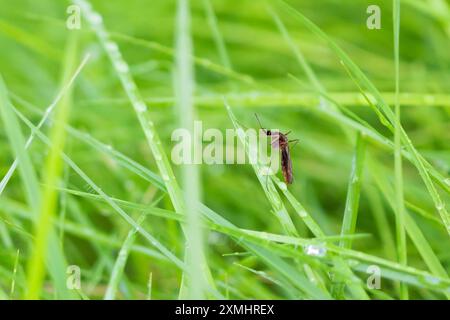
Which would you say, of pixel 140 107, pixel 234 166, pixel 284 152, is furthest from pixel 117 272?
pixel 234 166

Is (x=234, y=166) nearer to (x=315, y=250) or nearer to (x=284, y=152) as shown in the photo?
(x=284, y=152)

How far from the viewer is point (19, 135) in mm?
738

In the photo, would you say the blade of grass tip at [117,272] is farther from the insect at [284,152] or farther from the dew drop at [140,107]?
the insect at [284,152]

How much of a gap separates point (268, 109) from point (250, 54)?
421 millimetres

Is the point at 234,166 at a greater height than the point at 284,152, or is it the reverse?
the point at 234,166

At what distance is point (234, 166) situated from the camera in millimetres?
A: 1880

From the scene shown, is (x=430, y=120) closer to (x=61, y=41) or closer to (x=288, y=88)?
(x=288, y=88)

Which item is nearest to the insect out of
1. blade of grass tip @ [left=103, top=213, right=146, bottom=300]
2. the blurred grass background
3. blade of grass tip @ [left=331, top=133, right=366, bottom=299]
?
the blurred grass background

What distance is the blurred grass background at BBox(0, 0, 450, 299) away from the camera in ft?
2.96

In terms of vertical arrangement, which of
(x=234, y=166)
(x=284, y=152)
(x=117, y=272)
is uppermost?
(x=234, y=166)

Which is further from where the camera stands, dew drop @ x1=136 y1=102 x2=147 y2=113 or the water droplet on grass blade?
dew drop @ x1=136 y1=102 x2=147 y2=113

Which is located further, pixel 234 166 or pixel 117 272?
pixel 234 166

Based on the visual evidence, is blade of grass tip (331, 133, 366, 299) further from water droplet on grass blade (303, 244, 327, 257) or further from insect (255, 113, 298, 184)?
insect (255, 113, 298, 184)
